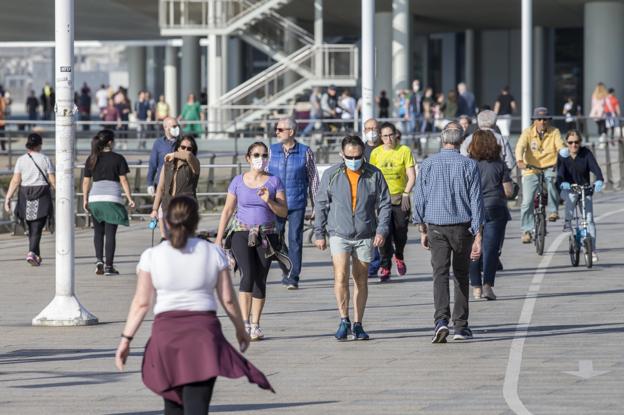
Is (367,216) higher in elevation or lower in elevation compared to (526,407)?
higher

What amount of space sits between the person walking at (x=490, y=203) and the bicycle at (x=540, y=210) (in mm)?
4417

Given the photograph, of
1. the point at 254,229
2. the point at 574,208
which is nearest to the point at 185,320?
the point at 254,229

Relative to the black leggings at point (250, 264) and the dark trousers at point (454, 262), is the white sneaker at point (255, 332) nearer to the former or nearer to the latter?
the black leggings at point (250, 264)

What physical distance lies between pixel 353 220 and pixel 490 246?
3.01 m

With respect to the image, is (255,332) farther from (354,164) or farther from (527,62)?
(527,62)

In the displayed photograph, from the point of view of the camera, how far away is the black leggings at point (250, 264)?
12.4 m

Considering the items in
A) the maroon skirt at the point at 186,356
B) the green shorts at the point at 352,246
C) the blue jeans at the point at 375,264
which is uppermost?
the green shorts at the point at 352,246

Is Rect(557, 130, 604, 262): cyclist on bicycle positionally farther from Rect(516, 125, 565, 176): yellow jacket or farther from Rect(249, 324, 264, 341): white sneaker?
Rect(249, 324, 264, 341): white sneaker

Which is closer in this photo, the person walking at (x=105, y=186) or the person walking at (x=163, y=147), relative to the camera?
the person walking at (x=163, y=147)

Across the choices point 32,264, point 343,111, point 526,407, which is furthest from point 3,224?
point 343,111

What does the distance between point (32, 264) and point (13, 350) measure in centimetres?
687

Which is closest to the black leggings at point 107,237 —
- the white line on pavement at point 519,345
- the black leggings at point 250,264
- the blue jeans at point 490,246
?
the blue jeans at point 490,246

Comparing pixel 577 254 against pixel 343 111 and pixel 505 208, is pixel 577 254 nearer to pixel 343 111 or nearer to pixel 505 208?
pixel 505 208

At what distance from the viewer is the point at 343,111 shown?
42.6 meters
